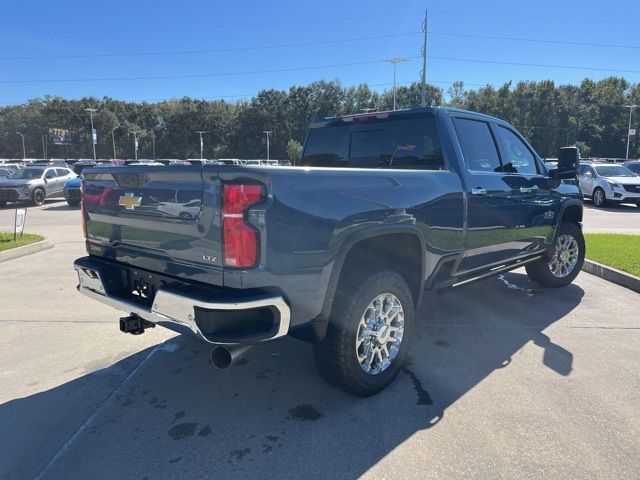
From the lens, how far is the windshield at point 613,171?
18.5 m

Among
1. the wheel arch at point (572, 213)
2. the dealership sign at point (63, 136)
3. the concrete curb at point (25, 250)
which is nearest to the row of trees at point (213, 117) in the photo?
the dealership sign at point (63, 136)

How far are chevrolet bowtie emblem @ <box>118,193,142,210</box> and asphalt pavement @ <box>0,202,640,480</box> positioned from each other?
1381 mm

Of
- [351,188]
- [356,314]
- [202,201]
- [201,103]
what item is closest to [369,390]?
[356,314]

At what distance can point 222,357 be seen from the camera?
107 inches

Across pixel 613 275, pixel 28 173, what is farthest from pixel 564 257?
pixel 28 173

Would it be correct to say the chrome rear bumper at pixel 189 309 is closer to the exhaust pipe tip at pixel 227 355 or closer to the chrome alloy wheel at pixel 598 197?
the exhaust pipe tip at pixel 227 355

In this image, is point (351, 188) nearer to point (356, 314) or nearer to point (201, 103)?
point (356, 314)

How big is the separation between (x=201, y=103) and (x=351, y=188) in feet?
324

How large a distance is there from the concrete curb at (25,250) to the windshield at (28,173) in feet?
38.4

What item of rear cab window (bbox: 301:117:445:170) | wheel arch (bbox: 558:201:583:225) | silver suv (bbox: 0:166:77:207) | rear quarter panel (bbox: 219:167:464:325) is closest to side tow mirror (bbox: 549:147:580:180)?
wheel arch (bbox: 558:201:583:225)

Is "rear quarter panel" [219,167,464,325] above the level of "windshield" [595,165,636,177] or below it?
below

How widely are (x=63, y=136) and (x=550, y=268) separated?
90801 millimetres

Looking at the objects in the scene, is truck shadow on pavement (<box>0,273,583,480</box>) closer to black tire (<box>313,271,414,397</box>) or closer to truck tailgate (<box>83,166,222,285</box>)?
black tire (<box>313,271,414,397</box>)

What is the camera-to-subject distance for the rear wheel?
18.2m
